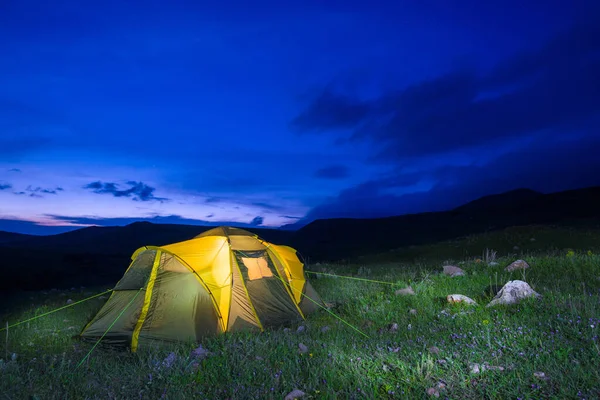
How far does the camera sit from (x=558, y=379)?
4.11 meters

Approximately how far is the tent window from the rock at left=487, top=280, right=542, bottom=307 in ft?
16.9

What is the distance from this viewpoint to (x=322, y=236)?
3718 inches

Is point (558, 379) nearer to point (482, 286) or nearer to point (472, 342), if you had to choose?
point (472, 342)

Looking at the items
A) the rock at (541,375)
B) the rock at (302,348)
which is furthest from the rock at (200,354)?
the rock at (541,375)

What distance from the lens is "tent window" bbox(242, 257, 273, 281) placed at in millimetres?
9422

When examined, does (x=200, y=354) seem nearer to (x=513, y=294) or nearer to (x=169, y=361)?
(x=169, y=361)

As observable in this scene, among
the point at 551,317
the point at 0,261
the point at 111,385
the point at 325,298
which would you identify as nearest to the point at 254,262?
the point at 325,298

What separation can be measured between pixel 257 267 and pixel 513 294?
224 inches

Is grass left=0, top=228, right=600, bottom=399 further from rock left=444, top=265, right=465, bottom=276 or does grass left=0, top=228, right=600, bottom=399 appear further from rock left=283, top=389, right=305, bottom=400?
rock left=444, top=265, right=465, bottom=276

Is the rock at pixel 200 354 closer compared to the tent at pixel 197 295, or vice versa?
the rock at pixel 200 354

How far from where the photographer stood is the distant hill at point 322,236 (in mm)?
44250

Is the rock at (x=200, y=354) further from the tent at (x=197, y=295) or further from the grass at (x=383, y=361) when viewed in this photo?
the tent at (x=197, y=295)

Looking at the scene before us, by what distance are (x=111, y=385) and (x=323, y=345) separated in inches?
125

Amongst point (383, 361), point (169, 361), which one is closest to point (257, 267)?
point (169, 361)
